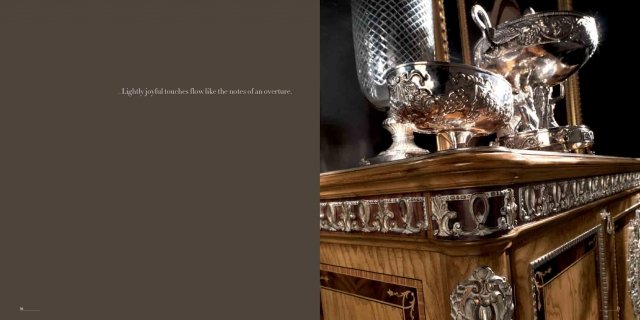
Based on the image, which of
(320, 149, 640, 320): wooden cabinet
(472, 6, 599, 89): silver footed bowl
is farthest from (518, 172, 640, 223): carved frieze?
(472, 6, 599, 89): silver footed bowl

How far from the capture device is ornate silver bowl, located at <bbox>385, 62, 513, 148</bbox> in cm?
47

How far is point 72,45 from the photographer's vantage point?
0.76 ft

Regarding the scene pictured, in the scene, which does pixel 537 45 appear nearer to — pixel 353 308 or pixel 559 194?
pixel 559 194

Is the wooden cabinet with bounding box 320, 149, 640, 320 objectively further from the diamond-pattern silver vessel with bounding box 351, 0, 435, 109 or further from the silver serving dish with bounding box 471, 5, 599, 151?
the diamond-pattern silver vessel with bounding box 351, 0, 435, 109

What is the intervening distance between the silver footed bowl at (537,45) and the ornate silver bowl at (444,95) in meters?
0.23

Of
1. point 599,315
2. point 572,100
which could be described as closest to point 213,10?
point 599,315

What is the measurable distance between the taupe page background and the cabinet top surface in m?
0.07

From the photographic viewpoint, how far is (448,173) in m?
0.27

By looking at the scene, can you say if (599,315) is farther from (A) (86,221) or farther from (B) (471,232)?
(A) (86,221)

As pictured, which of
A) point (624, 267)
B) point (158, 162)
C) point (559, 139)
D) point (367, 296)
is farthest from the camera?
point (624, 267)

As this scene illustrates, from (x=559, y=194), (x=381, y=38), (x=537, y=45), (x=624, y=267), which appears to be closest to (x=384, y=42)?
(x=381, y=38)

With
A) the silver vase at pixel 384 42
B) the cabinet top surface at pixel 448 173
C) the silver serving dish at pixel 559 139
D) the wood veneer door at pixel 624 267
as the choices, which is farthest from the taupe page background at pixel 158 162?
the wood veneer door at pixel 624 267

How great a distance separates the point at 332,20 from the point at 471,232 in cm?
55

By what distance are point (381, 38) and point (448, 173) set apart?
19.1 inches
